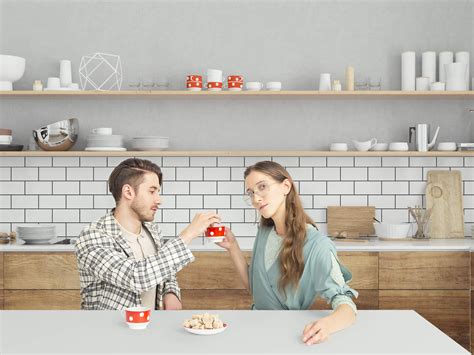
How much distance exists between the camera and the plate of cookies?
2.18 metres

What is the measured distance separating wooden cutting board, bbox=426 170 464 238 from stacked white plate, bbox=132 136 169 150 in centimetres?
198

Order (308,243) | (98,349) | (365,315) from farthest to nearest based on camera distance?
(308,243) → (365,315) → (98,349)

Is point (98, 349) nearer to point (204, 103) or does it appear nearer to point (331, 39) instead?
point (204, 103)

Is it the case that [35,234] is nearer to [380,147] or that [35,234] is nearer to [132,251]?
[132,251]

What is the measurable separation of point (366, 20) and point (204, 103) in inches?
53.2

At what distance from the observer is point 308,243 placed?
2.69 meters

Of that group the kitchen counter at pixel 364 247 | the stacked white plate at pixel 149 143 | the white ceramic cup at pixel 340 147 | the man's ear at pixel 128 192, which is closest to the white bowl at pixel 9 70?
the stacked white plate at pixel 149 143

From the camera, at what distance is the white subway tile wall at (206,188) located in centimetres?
518

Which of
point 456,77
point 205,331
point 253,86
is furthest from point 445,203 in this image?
point 205,331

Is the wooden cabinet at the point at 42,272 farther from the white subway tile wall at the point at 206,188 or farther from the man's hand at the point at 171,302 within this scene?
the man's hand at the point at 171,302

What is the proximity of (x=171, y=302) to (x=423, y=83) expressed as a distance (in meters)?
2.88

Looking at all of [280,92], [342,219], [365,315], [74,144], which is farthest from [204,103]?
[365,315]

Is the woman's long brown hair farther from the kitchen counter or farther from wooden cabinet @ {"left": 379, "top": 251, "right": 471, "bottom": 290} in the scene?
wooden cabinet @ {"left": 379, "top": 251, "right": 471, "bottom": 290}

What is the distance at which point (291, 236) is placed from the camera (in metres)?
2.73
